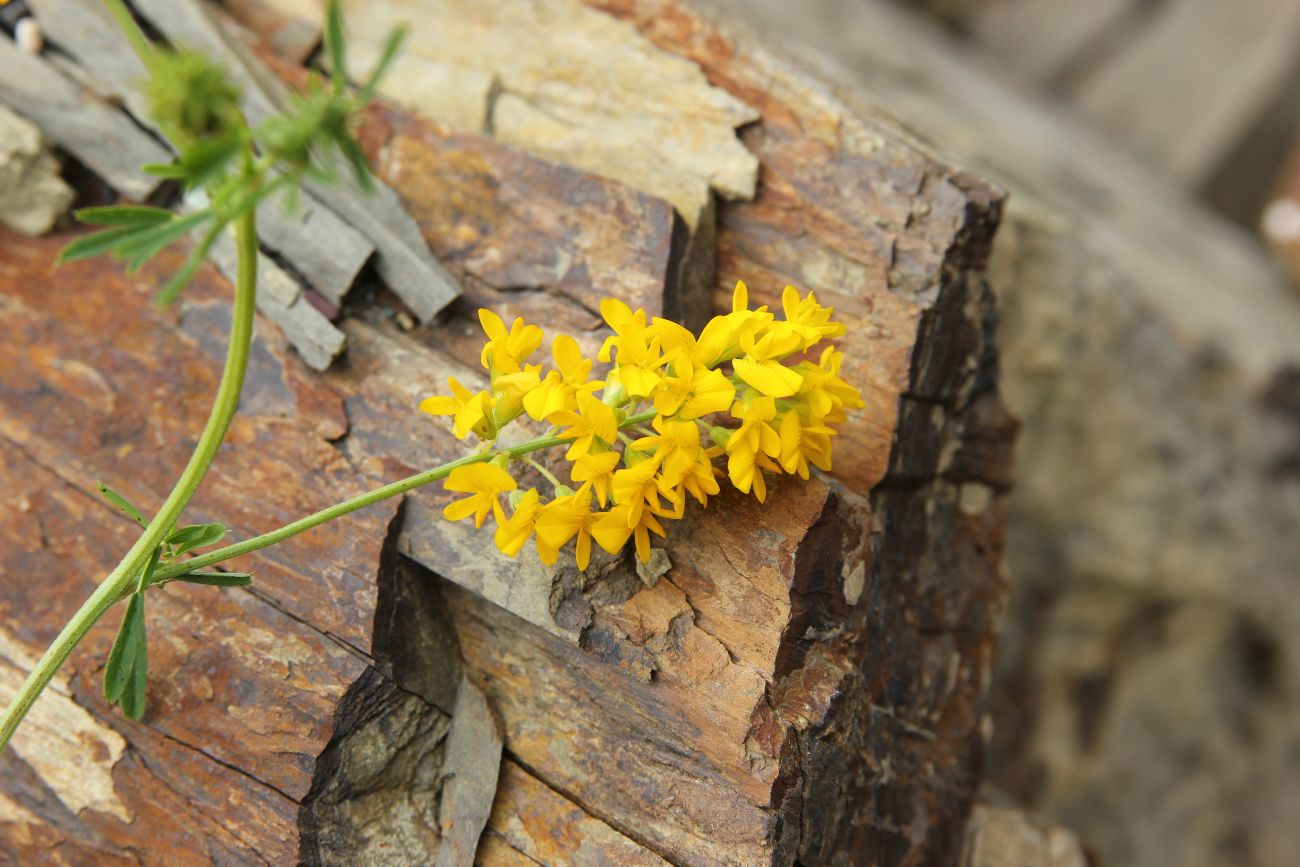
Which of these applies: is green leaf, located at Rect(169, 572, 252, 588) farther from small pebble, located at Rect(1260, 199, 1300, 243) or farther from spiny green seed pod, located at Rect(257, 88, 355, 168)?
small pebble, located at Rect(1260, 199, 1300, 243)

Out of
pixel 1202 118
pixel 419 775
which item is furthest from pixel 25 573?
pixel 1202 118

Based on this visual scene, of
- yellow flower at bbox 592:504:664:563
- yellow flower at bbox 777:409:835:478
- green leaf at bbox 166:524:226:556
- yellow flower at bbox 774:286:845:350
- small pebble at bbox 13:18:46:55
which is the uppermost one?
small pebble at bbox 13:18:46:55

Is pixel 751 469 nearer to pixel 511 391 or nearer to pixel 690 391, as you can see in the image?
pixel 690 391

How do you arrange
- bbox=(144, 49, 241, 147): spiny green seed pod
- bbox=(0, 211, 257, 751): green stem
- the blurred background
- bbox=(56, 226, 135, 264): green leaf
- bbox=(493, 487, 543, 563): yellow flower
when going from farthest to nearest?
the blurred background, bbox=(493, 487, 543, 563): yellow flower, bbox=(0, 211, 257, 751): green stem, bbox=(56, 226, 135, 264): green leaf, bbox=(144, 49, 241, 147): spiny green seed pod

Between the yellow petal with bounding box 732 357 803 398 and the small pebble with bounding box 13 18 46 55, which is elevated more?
the small pebble with bounding box 13 18 46 55

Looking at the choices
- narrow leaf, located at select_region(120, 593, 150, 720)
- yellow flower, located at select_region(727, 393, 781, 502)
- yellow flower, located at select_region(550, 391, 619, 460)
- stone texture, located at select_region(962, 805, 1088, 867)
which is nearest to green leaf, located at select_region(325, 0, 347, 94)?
yellow flower, located at select_region(550, 391, 619, 460)

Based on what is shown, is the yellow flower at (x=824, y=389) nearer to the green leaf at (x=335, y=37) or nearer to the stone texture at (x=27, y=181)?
the green leaf at (x=335, y=37)

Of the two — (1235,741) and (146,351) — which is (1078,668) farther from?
(146,351)

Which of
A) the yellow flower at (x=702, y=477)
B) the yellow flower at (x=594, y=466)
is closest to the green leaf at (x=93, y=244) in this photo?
the yellow flower at (x=594, y=466)
